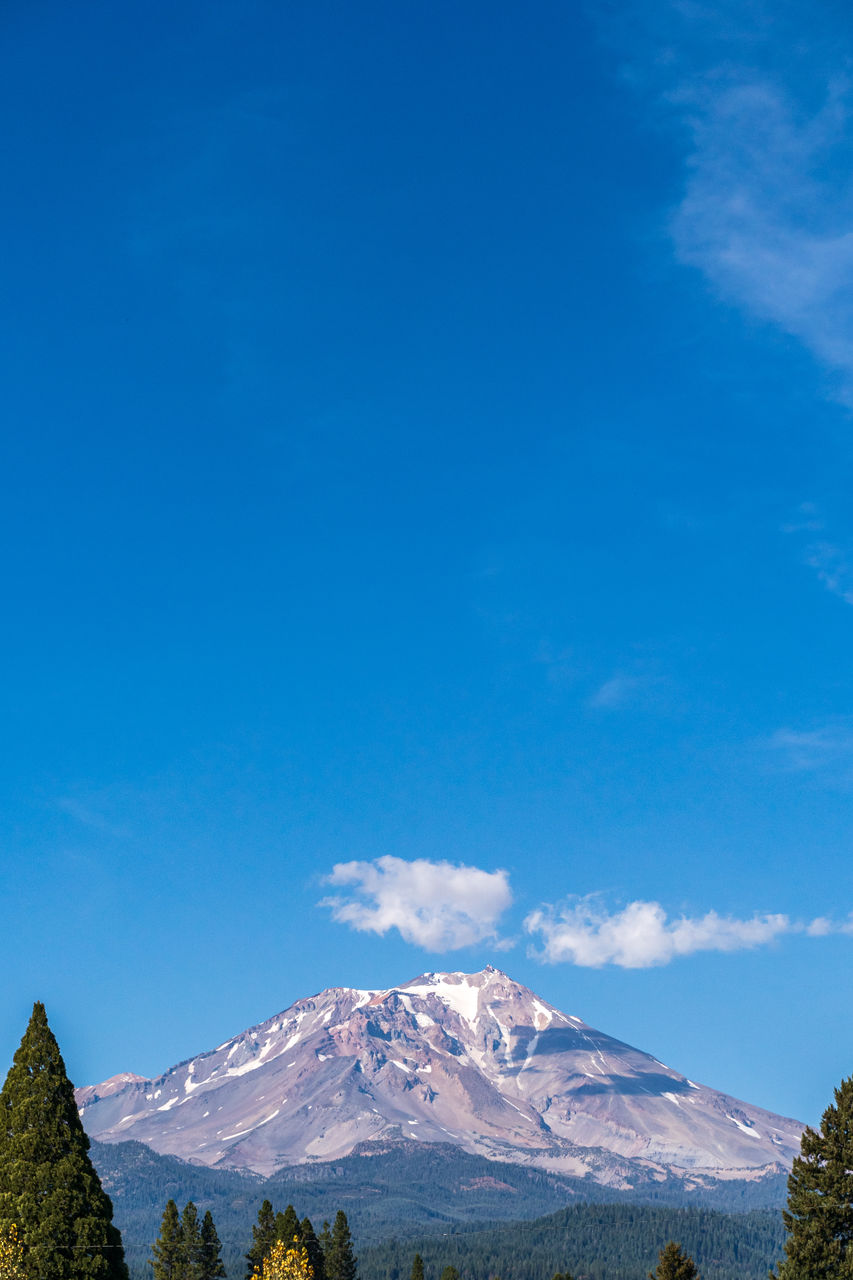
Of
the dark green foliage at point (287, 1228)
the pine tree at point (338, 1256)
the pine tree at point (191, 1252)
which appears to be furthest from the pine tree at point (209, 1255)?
the pine tree at point (338, 1256)

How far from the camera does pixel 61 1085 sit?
5253cm

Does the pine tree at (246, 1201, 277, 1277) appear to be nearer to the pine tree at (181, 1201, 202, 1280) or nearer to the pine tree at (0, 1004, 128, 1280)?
the pine tree at (181, 1201, 202, 1280)

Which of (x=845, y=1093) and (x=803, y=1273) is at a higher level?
(x=845, y=1093)

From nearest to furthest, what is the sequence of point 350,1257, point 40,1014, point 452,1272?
point 40,1014 → point 350,1257 → point 452,1272

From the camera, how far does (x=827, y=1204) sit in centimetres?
5553

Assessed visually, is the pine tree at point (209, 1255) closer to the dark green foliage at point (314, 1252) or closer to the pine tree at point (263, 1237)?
the pine tree at point (263, 1237)

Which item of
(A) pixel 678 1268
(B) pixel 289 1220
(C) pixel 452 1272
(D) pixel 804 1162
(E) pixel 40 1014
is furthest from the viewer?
(C) pixel 452 1272

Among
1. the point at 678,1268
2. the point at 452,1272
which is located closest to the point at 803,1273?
the point at 678,1268

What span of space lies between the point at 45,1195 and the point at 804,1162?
1262 inches

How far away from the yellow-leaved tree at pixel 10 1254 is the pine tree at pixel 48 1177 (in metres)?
0.22

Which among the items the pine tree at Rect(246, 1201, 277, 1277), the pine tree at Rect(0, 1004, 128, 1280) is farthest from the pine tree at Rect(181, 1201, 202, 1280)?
the pine tree at Rect(0, 1004, 128, 1280)

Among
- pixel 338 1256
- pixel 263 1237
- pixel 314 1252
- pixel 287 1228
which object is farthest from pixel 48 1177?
pixel 338 1256

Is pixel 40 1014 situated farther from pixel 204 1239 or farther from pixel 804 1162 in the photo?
pixel 204 1239

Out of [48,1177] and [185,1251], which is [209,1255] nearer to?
[185,1251]
